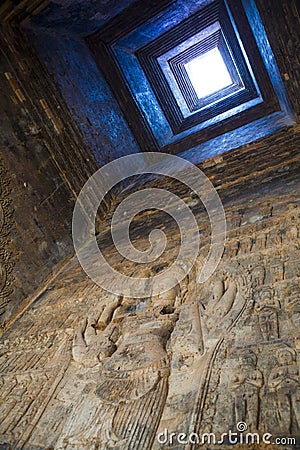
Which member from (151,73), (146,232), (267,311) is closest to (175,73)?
(151,73)

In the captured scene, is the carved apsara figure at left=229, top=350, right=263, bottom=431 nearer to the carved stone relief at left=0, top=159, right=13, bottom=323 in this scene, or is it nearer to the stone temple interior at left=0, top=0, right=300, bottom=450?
the stone temple interior at left=0, top=0, right=300, bottom=450

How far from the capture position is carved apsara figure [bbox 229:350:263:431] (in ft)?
5.84

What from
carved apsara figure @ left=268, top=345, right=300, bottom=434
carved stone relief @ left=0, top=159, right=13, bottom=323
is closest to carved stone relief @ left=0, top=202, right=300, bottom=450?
carved apsara figure @ left=268, top=345, right=300, bottom=434

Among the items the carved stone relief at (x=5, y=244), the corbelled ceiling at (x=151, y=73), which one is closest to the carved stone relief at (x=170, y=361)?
the carved stone relief at (x=5, y=244)

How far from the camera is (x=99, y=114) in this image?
6.90 metres

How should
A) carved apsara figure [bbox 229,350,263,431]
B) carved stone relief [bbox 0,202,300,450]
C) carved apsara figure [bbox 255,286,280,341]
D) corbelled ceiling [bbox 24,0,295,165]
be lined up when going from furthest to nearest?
corbelled ceiling [bbox 24,0,295,165]
carved apsara figure [bbox 255,286,280,341]
carved stone relief [bbox 0,202,300,450]
carved apsara figure [bbox 229,350,263,431]

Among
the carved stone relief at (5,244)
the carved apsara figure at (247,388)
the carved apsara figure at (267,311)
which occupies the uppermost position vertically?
the carved stone relief at (5,244)

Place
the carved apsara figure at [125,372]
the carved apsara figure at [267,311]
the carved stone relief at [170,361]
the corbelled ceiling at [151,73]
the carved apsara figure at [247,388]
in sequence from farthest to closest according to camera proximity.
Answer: the corbelled ceiling at [151,73] < the carved apsara figure at [267,311] < the carved apsara figure at [125,372] < the carved stone relief at [170,361] < the carved apsara figure at [247,388]

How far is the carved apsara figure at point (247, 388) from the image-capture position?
178 centimetres

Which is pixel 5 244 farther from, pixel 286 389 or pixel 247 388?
pixel 286 389

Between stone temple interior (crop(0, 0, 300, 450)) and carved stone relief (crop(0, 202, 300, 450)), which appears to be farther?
stone temple interior (crop(0, 0, 300, 450))

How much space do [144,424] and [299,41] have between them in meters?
5.25

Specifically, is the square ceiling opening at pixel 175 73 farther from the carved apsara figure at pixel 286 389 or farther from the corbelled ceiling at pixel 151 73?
the carved apsara figure at pixel 286 389

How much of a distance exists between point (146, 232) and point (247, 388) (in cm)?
296
